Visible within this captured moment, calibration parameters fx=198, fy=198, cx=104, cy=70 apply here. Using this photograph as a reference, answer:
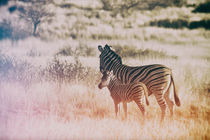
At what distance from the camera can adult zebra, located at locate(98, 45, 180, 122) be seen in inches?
98.3

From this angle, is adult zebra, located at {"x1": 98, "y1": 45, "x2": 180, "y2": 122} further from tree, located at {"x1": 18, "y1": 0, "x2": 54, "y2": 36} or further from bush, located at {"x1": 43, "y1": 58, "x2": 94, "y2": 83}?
tree, located at {"x1": 18, "y1": 0, "x2": 54, "y2": 36}

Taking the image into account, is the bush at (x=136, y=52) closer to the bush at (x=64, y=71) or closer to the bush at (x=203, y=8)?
the bush at (x=64, y=71)

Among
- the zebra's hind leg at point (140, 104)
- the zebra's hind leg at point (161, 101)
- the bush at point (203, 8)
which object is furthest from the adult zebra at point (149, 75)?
the bush at point (203, 8)

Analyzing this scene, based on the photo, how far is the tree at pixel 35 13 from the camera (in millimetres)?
A: 2990

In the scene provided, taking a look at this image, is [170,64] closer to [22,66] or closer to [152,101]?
[152,101]

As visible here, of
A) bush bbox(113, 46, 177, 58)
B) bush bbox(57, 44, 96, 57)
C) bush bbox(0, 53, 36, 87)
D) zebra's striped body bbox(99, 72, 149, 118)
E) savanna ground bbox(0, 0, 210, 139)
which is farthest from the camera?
bush bbox(0, 53, 36, 87)

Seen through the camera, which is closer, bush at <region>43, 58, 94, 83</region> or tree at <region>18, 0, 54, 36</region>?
bush at <region>43, 58, 94, 83</region>

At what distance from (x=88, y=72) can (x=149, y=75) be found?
0.85m

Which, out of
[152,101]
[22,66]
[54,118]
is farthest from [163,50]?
[22,66]

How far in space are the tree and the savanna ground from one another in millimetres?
83

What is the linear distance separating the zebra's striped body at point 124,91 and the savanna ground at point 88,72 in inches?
4.2

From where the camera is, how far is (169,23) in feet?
8.93

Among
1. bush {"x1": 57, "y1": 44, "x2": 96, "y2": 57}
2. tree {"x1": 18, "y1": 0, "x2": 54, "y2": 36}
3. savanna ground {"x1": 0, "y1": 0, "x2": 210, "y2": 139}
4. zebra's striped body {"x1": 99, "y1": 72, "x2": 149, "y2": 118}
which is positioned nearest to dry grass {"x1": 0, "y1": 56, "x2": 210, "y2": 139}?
savanna ground {"x1": 0, "y1": 0, "x2": 210, "y2": 139}

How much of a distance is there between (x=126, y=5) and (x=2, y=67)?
2.09 metres
